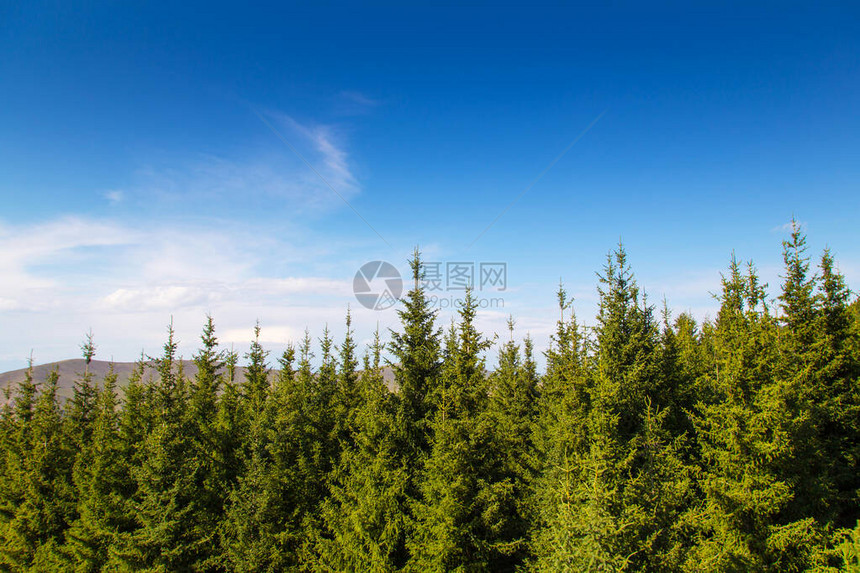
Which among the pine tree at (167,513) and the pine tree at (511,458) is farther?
the pine tree at (167,513)

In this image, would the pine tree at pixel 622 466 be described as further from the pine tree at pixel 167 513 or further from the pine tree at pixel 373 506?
the pine tree at pixel 167 513

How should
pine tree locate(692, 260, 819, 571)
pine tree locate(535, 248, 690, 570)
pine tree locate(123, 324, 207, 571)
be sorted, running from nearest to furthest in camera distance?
1. pine tree locate(535, 248, 690, 570)
2. pine tree locate(692, 260, 819, 571)
3. pine tree locate(123, 324, 207, 571)

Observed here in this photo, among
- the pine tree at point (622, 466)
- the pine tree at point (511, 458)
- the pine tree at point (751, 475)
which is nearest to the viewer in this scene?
the pine tree at point (622, 466)

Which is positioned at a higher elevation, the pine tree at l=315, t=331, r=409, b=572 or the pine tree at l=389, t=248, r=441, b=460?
the pine tree at l=389, t=248, r=441, b=460

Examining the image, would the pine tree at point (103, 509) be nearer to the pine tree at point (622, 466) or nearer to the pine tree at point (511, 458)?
the pine tree at point (511, 458)

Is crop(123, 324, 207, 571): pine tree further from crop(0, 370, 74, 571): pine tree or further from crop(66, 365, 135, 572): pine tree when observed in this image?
crop(0, 370, 74, 571): pine tree

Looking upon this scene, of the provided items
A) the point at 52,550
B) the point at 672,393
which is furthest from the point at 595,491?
the point at 52,550

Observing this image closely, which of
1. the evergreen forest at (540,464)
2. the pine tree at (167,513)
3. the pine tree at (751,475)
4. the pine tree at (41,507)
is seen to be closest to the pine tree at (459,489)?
the evergreen forest at (540,464)

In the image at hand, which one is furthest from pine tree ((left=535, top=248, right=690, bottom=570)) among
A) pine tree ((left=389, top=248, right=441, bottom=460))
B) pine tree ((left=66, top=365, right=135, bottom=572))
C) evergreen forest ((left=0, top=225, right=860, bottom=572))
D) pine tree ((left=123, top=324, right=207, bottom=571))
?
pine tree ((left=66, top=365, right=135, bottom=572))

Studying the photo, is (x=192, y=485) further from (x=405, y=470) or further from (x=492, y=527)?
(x=492, y=527)

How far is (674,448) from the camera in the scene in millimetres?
19656

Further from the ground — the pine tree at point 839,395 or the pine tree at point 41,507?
the pine tree at point 839,395

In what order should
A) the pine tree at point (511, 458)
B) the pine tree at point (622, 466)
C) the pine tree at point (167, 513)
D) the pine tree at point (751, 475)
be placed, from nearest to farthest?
the pine tree at point (622, 466), the pine tree at point (751, 475), the pine tree at point (511, 458), the pine tree at point (167, 513)

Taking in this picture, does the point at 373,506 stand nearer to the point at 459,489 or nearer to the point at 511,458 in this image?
the point at 459,489
